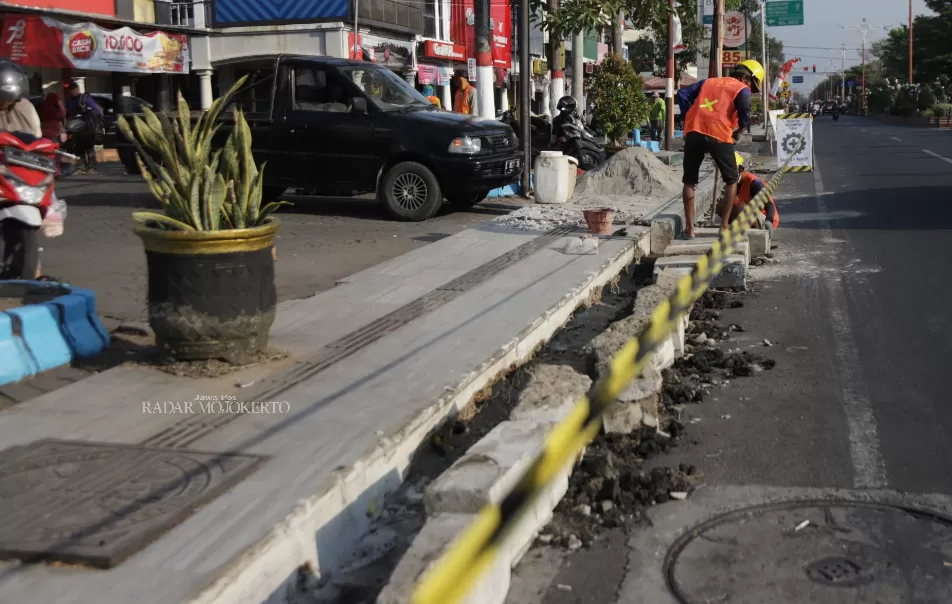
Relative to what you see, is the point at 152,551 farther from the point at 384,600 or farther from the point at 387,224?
the point at 387,224

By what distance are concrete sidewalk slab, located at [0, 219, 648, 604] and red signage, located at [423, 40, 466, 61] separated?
2826 centimetres

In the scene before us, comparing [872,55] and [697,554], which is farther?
[872,55]

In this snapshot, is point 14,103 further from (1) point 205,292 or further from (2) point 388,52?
(2) point 388,52

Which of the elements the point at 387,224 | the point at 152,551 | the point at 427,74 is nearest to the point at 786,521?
the point at 152,551

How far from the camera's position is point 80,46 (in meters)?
22.6

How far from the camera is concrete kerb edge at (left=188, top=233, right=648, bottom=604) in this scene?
Answer: 3436 millimetres

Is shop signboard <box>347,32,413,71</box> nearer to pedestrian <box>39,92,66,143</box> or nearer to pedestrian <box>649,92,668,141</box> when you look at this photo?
pedestrian <box>649,92,668,141</box>

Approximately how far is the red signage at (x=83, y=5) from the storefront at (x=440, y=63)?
12041 mm

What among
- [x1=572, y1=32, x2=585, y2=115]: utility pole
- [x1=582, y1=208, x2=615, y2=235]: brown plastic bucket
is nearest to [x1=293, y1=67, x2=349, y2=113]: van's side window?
[x1=582, y1=208, x2=615, y2=235]: brown plastic bucket

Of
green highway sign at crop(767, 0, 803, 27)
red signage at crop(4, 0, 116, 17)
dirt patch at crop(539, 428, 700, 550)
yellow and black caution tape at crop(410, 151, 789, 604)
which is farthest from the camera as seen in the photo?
green highway sign at crop(767, 0, 803, 27)

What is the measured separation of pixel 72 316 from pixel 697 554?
4.17m

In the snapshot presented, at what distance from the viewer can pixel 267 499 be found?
406cm

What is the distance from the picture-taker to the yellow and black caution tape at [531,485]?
2.98m
